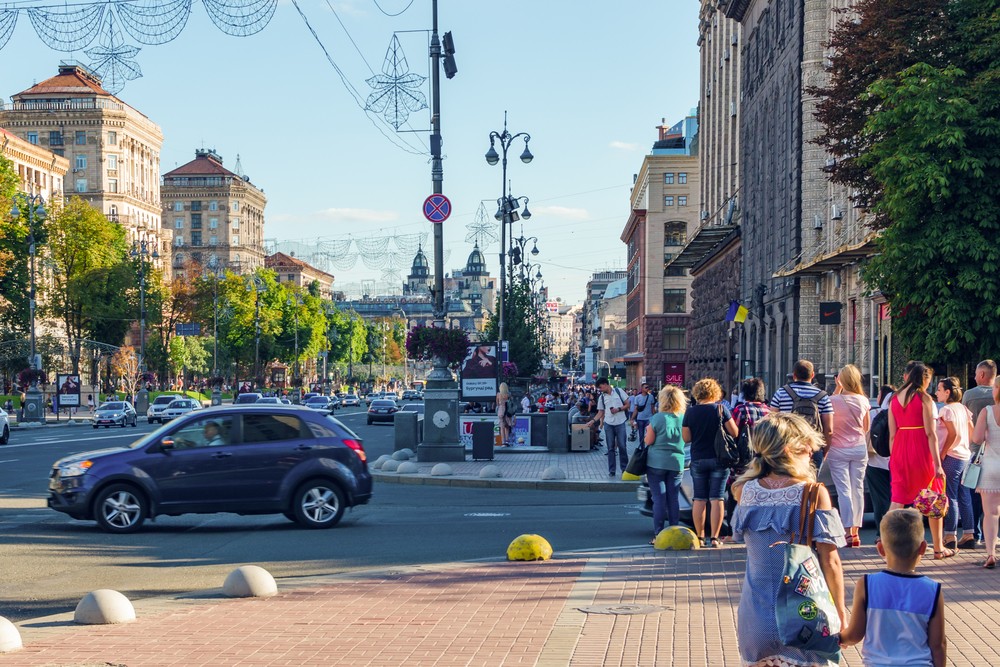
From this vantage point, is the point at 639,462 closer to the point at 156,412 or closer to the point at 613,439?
the point at 613,439

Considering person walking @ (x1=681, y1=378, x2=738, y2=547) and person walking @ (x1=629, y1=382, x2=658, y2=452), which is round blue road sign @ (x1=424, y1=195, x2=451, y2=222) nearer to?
person walking @ (x1=629, y1=382, x2=658, y2=452)

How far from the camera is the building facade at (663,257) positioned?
4149 inches

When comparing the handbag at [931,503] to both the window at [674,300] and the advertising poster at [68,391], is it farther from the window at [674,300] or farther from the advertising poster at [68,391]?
the window at [674,300]

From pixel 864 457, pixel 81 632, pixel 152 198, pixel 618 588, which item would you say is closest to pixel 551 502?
pixel 864 457

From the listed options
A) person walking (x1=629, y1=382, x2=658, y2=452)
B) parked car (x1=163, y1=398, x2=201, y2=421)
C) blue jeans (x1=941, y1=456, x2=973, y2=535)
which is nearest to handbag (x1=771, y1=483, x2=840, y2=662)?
blue jeans (x1=941, y1=456, x2=973, y2=535)

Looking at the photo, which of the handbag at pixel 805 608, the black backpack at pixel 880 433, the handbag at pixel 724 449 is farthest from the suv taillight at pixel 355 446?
the handbag at pixel 805 608

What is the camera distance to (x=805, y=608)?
5.52 metres

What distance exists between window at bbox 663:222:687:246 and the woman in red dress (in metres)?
99.6

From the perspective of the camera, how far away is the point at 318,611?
9.88 m

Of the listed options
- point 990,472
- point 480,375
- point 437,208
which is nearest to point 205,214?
point 480,375

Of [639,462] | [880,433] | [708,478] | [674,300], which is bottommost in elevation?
[708,478]

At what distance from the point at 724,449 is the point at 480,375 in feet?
79.4

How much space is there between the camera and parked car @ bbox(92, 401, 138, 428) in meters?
56.5

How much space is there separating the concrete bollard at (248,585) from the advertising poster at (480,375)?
25475 mm
